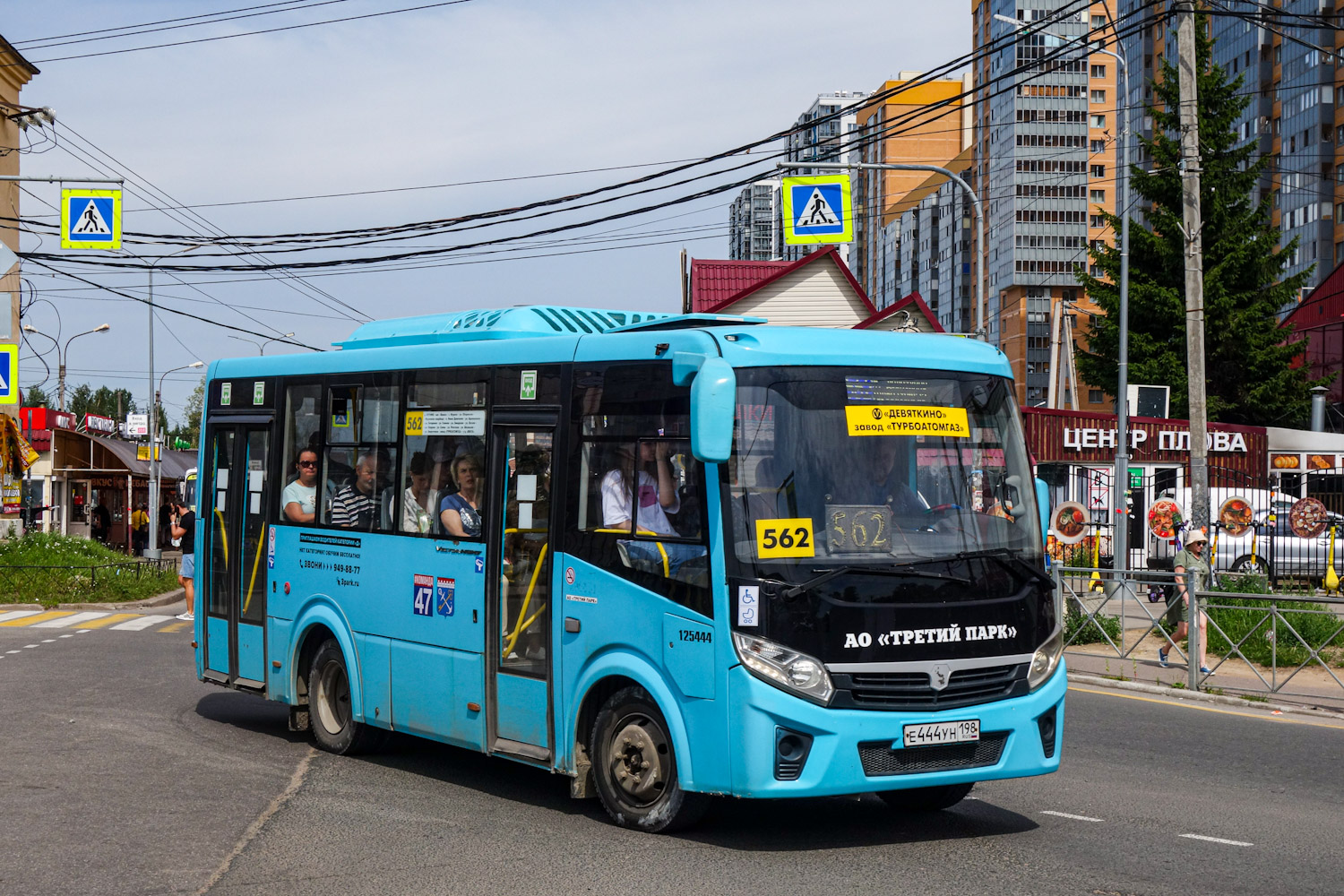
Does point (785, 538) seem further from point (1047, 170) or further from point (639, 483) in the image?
point (1047, 170)

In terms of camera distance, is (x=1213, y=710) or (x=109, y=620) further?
(x=109, y=620)

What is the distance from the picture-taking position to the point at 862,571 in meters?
7.51

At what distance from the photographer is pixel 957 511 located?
7.89 meters

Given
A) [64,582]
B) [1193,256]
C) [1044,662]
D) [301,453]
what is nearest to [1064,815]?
[1044,662]

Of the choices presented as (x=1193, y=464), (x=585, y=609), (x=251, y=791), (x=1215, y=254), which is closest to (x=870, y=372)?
(x=585, y=609)

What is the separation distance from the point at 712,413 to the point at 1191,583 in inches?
400

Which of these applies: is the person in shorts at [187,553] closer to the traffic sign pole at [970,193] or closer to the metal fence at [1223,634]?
the traffic sign pole at [970,193]

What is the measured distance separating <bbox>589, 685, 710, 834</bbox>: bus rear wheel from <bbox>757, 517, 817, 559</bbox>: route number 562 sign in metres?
1.10

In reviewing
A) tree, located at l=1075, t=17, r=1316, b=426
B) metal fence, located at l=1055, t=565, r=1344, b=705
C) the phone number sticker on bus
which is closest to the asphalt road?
the phone number sticker on bus

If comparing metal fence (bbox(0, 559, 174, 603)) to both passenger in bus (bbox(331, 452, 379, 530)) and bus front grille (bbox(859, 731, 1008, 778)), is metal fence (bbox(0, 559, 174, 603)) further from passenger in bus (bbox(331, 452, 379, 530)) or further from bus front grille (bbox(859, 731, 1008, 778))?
bus front grille (bbox(859, 731, 1008, 778))

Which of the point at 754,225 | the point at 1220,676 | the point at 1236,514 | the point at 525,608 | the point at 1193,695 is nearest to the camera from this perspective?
the point at 525,608

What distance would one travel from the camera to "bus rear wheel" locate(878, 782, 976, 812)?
8.53m

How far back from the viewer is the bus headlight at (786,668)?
7355 mm

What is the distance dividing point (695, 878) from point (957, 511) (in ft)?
7.72
